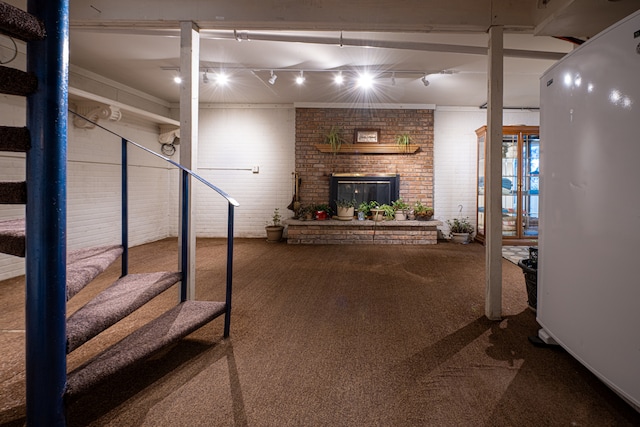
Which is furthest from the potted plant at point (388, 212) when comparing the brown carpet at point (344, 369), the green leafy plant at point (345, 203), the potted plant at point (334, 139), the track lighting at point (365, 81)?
the brown carpet at point (344, 369)

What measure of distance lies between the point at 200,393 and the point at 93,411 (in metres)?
0.45

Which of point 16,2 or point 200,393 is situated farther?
point 16,2

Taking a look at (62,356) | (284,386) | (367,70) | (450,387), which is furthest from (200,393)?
(367,70)

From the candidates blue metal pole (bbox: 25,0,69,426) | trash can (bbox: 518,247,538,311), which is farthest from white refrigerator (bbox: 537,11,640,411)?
blue metal pole (bbox: 25,0,69,426)

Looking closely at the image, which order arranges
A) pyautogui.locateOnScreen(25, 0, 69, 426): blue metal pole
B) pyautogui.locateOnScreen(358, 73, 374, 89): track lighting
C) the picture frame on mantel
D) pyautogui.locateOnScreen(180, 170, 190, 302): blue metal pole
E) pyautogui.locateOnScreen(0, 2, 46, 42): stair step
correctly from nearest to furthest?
1. pyautogui.locateOnScreen(0, 2, 46, 42): stair step
2. pyautogui.locateOnScreen(25, 0, 69, 426): blue metal pole
3. pyautogui.locateOnScreen(180, 170, 190, 302): blue metal pole
4. pyautogui.locateOnScreen(358, 73, 374, 89): track lighting
5. the picture frame on mantel

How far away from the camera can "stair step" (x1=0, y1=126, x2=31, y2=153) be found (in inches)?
38.7

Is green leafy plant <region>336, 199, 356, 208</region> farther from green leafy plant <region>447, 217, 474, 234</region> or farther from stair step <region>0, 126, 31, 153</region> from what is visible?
stair step <region>0, 126, 31, 153</region>

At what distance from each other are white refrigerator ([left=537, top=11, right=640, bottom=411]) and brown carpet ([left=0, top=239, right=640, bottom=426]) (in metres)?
0.27

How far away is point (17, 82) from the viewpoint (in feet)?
3.17

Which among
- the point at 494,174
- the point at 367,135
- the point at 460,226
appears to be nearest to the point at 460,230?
the point at 460,226

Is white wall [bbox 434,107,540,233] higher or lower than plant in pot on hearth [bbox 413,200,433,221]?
higher

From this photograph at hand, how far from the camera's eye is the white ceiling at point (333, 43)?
2.51 m

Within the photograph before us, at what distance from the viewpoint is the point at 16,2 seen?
286cm

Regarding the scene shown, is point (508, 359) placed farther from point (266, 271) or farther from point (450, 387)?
point (266, 271)
